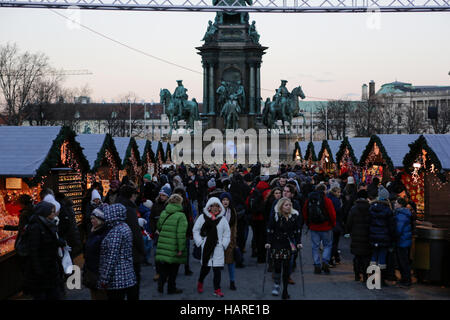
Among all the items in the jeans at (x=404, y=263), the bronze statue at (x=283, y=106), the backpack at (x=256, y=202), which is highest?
the bronze statue at (x=283, y=106)

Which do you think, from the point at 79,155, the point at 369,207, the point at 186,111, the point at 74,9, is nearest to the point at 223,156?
the point at 186,111

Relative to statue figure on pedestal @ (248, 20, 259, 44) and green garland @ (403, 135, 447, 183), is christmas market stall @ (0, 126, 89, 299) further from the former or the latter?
statue figure on pedestal @ (248, 20, 259, 44)

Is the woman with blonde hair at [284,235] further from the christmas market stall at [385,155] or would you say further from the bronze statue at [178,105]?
the bronze statue at [178,105]

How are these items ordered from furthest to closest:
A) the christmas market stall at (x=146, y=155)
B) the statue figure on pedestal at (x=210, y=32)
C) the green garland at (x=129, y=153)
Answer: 1. the statue figure on pedestal at (x=210, y=32)
2. the christmas market stall at (x=146, y=155)
3. the green garland at (x=129, y=153)

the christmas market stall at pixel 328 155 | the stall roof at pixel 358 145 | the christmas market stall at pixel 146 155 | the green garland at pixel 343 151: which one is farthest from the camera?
the christmas market stall at pixel 328 155

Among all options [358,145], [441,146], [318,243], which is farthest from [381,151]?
[318,243]

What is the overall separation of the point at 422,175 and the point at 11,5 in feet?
67.6

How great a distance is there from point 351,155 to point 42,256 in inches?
717

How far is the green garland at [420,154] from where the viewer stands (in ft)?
41.8

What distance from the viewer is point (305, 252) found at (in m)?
13.6

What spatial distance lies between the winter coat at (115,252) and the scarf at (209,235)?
8.28ft

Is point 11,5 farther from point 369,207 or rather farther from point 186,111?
point 186,111

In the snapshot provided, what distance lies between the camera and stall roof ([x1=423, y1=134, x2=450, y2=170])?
12796 mm

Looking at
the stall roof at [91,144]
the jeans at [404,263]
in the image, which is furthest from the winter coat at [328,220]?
the stall roof at [91,144]
